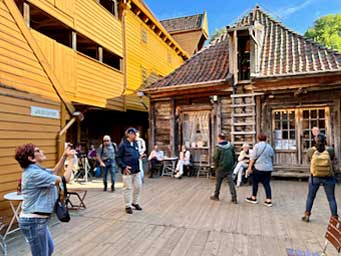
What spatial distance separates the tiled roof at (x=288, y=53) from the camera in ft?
28.3

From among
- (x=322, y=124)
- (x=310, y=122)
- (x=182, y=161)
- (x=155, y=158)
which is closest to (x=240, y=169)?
(x=182, y=161)

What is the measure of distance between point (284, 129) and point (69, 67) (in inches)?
284

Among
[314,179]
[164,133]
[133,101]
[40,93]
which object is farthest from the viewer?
[133,101]

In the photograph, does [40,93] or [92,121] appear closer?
[40,93]

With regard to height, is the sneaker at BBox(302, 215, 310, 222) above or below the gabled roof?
below

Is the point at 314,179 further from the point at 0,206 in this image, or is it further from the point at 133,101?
the point at 133,101

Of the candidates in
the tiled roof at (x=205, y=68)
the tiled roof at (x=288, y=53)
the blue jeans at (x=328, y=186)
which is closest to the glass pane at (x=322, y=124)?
the tiled roof at (x=288, y=53)

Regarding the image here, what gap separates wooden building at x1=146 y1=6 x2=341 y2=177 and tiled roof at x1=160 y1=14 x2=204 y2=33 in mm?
10554

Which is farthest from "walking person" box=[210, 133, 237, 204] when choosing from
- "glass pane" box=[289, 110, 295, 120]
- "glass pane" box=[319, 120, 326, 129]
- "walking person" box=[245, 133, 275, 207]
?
"glass pane" box=[319, 120, 326, 129]

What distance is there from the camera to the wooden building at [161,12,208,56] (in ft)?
68.2

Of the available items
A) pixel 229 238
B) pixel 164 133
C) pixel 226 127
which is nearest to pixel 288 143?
pixel 226 127

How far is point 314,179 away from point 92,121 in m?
12.0

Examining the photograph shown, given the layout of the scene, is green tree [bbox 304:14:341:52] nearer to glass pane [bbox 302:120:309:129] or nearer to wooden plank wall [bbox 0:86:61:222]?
glass pane [bbox 302:120:309:129]

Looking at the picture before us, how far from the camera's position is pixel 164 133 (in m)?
10.9
